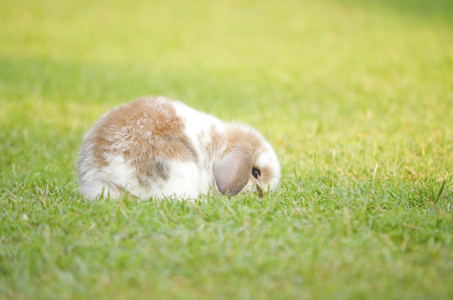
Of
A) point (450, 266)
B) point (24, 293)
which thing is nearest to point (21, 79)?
point (24, 293)

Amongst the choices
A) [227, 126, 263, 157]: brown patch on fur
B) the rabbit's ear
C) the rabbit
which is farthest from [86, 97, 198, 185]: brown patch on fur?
[227, 126, 263, 157]: brown patch on fur

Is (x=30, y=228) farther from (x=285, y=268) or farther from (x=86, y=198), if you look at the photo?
(x=285, y=268)

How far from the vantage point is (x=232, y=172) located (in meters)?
2.99

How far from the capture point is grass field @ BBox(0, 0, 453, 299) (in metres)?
2.00

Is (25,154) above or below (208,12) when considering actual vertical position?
below

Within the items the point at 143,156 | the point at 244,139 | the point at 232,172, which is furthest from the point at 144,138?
the point at 244,139

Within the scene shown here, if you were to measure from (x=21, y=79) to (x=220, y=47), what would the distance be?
15.8ft

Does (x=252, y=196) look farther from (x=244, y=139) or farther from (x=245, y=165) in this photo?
(x=244, y=139)

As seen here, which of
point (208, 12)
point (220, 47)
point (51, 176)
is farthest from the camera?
point (208, 12)

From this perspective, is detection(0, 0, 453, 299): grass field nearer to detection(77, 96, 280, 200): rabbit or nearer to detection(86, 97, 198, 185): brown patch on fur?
detection(77, 96, 280, 200): rabbit

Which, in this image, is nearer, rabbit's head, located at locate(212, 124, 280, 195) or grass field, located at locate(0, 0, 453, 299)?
grass field, located at locate(0, 0, 453, 299)

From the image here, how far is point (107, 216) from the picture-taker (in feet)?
8.39

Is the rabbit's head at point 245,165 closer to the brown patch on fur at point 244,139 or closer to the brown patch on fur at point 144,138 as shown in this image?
the brown patch on fur at point 244,139

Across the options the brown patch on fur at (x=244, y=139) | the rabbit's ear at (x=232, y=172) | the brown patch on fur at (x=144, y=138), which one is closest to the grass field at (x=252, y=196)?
the rabbit's ear at (x=232, y=172)
